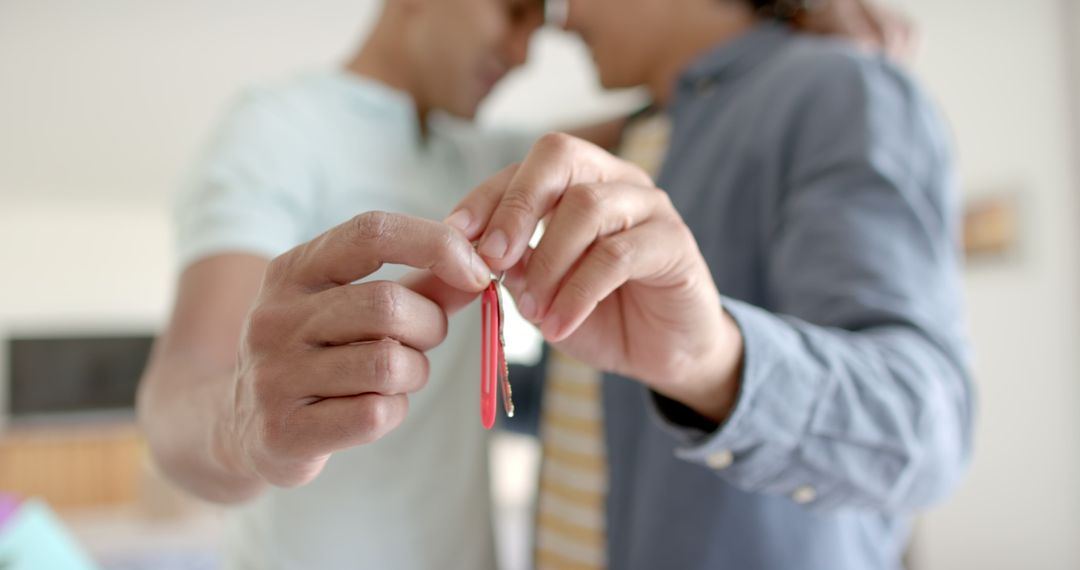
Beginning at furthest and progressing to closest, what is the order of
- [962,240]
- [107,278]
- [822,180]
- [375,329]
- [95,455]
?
[107,278] → [95,455] → [962,240] → [822,180] → [375,329]

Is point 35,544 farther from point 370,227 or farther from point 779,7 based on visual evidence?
point 779,7

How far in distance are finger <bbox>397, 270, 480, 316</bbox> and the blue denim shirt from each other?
0.45ft

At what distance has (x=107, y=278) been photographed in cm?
471

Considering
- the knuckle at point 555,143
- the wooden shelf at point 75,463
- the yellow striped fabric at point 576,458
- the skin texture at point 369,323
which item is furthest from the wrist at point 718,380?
the wooden shelf at point 75,463

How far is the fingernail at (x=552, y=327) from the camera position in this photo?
0.26 metres

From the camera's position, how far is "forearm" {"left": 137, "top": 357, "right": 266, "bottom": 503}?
0.30 metres

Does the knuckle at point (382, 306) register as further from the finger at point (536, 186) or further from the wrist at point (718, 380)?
the wrist at point (718, 380)

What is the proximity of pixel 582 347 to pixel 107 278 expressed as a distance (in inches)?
203

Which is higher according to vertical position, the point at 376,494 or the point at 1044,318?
the point at 376,494

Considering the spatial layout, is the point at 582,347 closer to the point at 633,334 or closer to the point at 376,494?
the point at 633,334

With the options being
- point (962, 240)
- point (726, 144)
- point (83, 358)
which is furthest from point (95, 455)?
point (726, 144)

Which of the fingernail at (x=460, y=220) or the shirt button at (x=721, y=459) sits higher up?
the fingernail at (x=460, y=220)

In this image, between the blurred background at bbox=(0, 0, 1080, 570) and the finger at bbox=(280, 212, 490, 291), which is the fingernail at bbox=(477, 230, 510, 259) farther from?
the blurred background at bbox=(0, 0, 1080, 570)

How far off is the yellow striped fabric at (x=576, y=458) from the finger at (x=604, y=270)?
330 millimetres
